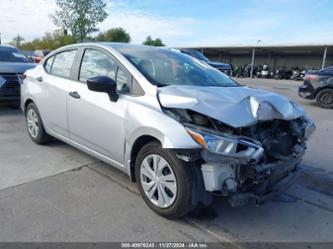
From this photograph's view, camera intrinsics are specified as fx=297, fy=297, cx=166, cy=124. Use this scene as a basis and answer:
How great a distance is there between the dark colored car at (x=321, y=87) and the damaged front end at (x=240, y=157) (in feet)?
25.0

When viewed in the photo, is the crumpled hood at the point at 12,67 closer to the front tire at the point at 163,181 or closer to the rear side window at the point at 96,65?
the rear side window at the point at 96,65

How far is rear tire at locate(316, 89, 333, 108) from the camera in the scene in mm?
9430

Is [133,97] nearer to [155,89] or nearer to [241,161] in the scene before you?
[155,89]

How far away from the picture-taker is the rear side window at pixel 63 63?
4008mm

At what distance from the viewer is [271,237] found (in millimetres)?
2621

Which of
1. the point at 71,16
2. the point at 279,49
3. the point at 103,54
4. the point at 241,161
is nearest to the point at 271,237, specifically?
the point at 241,161

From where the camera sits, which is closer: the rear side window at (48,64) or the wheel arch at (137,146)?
the wheel arch at (137,146)

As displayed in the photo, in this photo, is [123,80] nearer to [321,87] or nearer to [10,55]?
[10,55]

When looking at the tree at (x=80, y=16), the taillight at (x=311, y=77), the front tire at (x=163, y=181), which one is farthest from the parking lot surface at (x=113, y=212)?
the tree at (x=80, y=16)

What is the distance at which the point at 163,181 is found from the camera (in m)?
2.75

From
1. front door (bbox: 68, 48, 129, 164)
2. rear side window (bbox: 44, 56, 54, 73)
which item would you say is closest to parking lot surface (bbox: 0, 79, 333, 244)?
front door (bbox: 68, 48, 129, 164)

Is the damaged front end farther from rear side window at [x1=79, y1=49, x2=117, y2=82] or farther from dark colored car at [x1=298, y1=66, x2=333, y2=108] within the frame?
dark colored car at [x1=298, y1=66, x2=333, y2=108]

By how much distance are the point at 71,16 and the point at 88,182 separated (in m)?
26.6

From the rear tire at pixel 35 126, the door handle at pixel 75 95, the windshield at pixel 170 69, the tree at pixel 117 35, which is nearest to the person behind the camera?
the windshield at pixel 170 69
